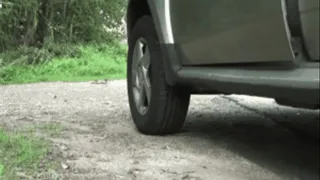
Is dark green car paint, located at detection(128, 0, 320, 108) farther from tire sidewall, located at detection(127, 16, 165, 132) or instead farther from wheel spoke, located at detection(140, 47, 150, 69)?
wheel spoke, located at detection(140, 47, 150, 69)

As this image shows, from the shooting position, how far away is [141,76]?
4535 millimetres

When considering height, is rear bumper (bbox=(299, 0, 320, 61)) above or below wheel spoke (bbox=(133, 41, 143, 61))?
above

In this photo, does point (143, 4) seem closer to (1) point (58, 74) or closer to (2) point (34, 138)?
(2) point (34, 138)

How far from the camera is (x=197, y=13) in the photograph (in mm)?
3602

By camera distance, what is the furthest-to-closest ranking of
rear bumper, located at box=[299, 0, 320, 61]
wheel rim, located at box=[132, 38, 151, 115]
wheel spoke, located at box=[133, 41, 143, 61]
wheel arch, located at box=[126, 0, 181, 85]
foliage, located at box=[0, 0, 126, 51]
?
foliage, located at box=[0, 0, 126, 51] → wheel spoke, located at box=[133, 41, 143, 61] → wheel rim, located at box=[132, 38, 151, 115] → wheel arch, located at box=[126, 0, 181, 85] → rear bumper, located at box=[299, 0, 320, 61]

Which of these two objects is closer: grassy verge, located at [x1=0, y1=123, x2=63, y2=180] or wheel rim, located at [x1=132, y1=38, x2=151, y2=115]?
grassy verge, located at [x1=0, y1=123, x2=63, y2=180]

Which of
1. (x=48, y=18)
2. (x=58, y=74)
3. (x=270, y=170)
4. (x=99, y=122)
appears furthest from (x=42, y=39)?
(x=270, y=170)

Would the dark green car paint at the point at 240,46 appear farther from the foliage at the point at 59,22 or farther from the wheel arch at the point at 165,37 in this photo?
the foliage at the point at 59,22

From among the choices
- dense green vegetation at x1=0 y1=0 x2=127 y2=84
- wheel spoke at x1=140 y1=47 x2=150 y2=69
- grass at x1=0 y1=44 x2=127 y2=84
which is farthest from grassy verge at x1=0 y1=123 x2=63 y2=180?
dense green vegetation at x1=0 y1=0 x2=127 y2=84

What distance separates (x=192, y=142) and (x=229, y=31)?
1.18 meters

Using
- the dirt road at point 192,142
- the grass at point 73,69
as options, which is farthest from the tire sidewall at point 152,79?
the grass at point 73,69

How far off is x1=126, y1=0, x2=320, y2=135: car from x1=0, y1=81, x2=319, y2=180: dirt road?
1.04 ft

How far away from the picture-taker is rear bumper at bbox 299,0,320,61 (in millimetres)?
2595

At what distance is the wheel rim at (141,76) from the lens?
445 cm
